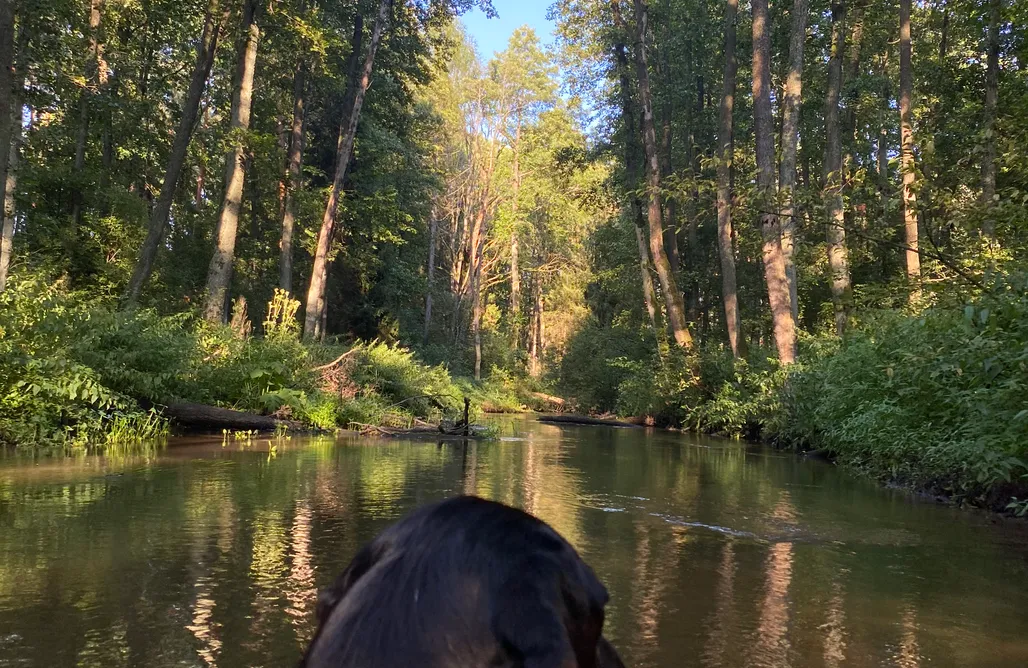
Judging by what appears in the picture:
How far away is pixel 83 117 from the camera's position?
20281mm

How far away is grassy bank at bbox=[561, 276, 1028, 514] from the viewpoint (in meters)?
6.91

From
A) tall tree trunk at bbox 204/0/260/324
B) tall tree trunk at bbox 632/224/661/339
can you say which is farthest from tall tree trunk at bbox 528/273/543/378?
tall tree trunk at bbox 204/0/260/324

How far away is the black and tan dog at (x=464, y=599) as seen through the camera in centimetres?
93

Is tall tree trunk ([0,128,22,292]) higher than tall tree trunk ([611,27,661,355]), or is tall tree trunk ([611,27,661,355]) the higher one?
tall tree trunk ([611,27,661,355])

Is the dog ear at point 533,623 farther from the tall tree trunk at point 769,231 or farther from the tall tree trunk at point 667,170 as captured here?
the tall tree trunk at point 667,170

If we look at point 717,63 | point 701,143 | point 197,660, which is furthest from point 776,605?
point 701,143

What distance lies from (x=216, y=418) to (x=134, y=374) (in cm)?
169

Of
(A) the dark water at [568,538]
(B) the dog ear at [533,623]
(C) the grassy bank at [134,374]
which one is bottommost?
(A) the dark water at [568,538]

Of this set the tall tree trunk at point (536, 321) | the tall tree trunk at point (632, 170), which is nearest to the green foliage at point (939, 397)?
the tall tree trunk at point (632, 170)

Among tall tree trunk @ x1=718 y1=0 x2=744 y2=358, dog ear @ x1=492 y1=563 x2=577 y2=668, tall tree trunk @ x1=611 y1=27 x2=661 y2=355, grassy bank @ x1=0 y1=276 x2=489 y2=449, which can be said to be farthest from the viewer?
tall tree trunk @ x1=611 y1=27 x2=661 y2=355

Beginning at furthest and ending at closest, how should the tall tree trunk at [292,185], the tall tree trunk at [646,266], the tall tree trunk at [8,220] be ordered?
1. the tall tree trunk at [646,266]
2. the tall tree trunk at [292,185]
3. the tall tree trunk at [8,220]

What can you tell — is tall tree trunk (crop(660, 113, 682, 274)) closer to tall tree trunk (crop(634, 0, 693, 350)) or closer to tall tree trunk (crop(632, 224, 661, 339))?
tall tree trunk (crop(632, 224, 661, 339))

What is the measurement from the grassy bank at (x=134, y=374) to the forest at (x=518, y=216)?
0.06 meters

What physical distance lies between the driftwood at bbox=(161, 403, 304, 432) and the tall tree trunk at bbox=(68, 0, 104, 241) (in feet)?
35.2
